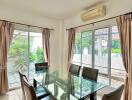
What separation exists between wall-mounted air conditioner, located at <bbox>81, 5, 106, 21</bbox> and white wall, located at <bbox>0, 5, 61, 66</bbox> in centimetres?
137

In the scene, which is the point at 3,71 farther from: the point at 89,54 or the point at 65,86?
the point at 89,54

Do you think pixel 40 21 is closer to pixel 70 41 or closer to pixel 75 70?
pixel 70 41

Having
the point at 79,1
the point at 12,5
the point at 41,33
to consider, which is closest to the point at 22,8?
the point at 12,5

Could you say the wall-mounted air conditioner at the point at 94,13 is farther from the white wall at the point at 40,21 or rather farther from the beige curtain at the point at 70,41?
the white wall at the point at 40,21

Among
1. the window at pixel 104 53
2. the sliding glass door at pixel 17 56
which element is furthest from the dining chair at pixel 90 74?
the sliding glass door at pixel 17 56

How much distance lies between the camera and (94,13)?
2965 millimetres

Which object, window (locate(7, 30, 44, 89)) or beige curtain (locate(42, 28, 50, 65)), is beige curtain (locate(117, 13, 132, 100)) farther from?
window (locate(7, 30, 44, 89))

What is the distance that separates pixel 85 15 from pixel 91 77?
1.73 meters

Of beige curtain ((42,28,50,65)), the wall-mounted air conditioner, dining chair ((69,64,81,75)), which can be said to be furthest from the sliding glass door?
the wall-mounted air conditioner

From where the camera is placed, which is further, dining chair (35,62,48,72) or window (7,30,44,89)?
window (7,30,44,89)

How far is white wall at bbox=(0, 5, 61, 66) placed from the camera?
3.27 meters

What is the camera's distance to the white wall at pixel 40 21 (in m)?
3.27

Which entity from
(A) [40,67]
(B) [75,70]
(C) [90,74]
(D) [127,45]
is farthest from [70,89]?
(A) [40,67]

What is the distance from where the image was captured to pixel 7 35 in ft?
10.4
